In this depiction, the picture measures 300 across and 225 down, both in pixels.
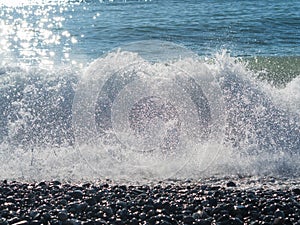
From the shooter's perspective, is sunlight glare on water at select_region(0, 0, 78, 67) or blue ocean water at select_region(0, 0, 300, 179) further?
sunlight glare on water at select_region(0, 0, 78, 67)

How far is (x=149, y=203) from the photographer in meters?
5.62

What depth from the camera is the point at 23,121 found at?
9539mm

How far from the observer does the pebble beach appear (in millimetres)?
5191

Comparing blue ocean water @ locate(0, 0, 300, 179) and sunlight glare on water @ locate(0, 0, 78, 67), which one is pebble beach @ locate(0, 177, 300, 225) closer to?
blue ocean water @ locate(0, 0, 300, 179)

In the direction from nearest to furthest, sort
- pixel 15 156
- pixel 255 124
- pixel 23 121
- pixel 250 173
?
pixel 250 173, pixel 15 156, pixel 255 124, pixel 23 121

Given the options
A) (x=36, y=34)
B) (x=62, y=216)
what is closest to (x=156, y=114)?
(x=62, y=216)

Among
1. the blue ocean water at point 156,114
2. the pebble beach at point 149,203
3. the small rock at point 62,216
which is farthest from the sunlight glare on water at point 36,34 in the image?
the small rock at point 62,216

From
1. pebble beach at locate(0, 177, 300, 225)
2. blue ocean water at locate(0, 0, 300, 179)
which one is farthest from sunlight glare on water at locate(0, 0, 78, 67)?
pebble beach at locate(0, 177, 300, 225)

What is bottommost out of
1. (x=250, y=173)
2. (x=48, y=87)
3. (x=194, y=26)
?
(x=250, y=173)

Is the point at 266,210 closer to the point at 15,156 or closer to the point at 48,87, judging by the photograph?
the point at 15,156

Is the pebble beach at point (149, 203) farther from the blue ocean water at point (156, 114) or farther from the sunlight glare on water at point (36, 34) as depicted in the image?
the sunlight glare on water at point (36, 34)

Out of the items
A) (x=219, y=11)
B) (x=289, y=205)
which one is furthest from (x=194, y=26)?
(x=289, y=205)

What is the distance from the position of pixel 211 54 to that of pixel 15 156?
9478 millimetres

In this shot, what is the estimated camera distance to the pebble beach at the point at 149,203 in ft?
17.0
